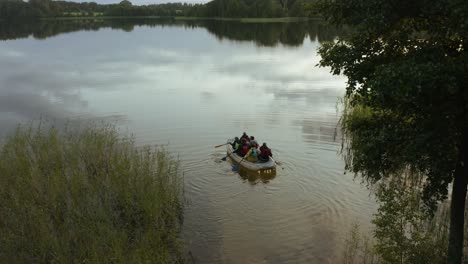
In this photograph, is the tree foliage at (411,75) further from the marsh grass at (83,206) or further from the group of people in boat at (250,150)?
the group of people in boat at (250,150)

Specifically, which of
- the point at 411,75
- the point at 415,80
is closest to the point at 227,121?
the point at 411,75

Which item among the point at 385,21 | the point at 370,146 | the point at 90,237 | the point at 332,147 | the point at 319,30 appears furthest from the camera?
the point at 319,30

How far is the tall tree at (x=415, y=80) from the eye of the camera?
28.7 ft

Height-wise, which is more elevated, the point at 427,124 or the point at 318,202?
the point at 427,124

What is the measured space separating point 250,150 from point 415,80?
46.6 feet

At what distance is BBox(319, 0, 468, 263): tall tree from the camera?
8.76m

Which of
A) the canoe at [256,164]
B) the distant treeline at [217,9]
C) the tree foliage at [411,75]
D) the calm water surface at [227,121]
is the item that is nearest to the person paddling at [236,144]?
the canoe at [256,164]

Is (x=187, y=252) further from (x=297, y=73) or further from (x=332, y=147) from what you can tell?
(x=297, y=73)

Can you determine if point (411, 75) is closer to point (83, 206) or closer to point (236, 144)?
point (83, 206)

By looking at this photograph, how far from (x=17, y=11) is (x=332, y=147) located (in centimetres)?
16877

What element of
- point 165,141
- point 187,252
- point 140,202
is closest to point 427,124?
point 187,252

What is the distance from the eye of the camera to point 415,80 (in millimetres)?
8609

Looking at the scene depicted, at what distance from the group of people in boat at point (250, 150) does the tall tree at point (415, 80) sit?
33.9 ft

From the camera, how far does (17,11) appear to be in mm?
160375
